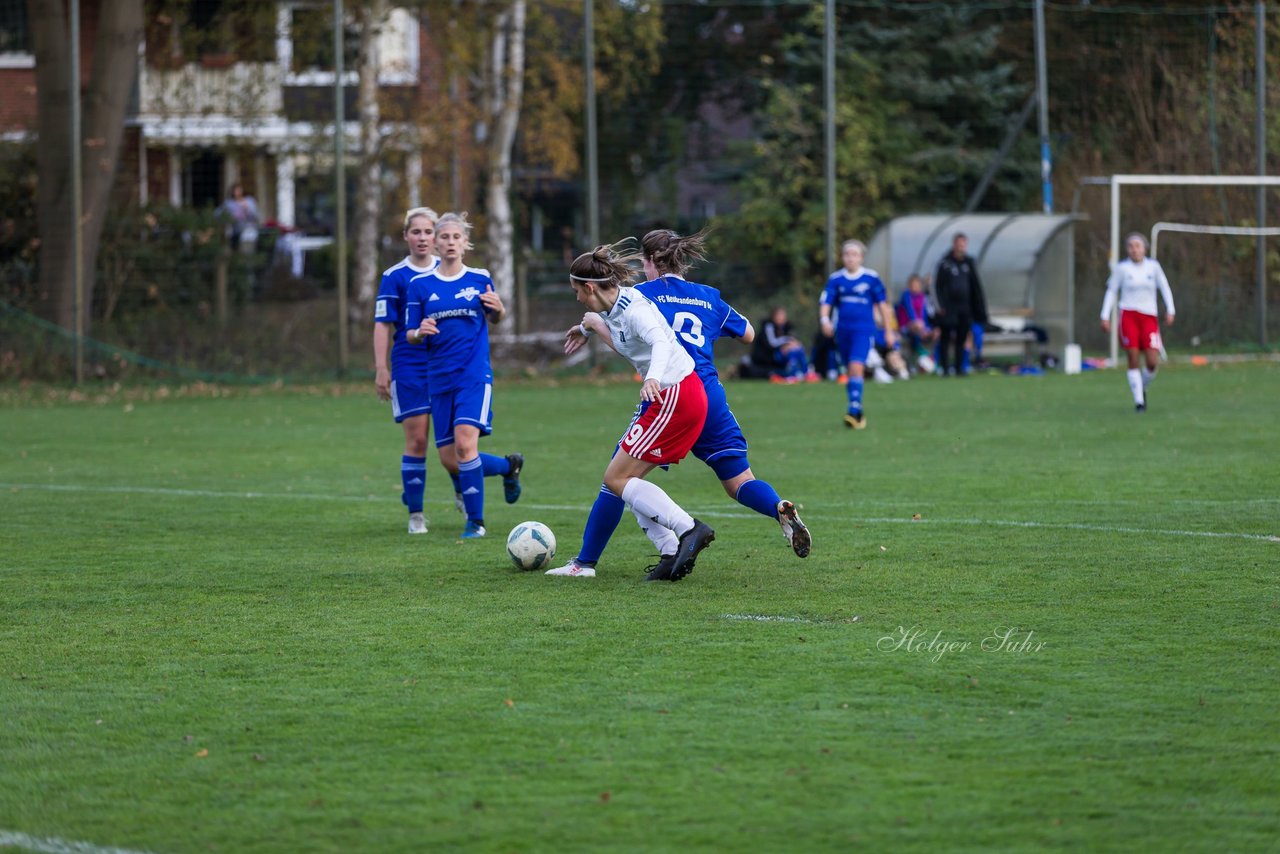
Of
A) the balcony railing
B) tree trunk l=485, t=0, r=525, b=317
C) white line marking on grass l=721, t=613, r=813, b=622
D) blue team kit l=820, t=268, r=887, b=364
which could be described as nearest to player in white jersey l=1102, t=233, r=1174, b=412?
blue team kit l=820, t=268, r=887, b=364

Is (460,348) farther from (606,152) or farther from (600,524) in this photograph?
(606,152)

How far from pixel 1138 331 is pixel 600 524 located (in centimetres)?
1094

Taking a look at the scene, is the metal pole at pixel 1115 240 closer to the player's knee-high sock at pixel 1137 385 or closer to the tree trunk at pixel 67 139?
the player's knee-high sock at pixel 1137 385

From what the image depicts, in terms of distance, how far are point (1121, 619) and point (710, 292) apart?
269 cm

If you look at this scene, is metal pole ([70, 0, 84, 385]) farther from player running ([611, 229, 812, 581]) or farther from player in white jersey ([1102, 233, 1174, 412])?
player running ([611, 229, 812, 581])

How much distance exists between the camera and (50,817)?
4.27m

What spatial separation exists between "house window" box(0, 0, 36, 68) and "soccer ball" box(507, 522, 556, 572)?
2220 cm

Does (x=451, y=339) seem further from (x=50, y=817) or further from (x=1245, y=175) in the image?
(x=1245, y=175)

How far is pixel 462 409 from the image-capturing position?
938 cm

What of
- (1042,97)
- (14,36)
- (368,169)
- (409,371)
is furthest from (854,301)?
(14,36)

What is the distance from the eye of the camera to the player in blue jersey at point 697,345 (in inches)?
311

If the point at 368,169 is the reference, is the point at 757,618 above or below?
below

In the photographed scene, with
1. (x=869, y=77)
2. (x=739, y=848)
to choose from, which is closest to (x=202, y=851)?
(x=739, y=848)

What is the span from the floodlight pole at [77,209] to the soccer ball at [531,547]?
15047mm
